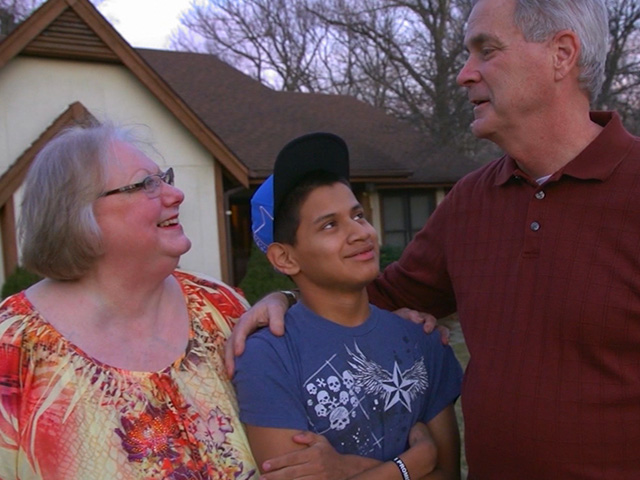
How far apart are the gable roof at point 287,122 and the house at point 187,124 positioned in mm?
41

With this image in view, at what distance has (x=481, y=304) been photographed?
2.30 m

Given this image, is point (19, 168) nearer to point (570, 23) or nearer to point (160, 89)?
point (160, 89)

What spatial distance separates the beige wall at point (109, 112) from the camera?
1023 cm

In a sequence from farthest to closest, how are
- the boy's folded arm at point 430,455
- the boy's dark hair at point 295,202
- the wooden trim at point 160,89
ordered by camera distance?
the wooden trim at point 160,89 < the boy's dark hair at point 295,202 < the boy's folded arm at point 430,455

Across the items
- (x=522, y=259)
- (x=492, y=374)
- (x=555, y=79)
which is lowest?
(x=492, y=374)

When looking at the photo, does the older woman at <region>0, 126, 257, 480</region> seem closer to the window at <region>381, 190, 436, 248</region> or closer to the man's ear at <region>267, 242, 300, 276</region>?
the man's ear at <region>267, 242, 300, 276</region>

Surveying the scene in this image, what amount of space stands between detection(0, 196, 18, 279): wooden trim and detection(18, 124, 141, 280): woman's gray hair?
8.65 m

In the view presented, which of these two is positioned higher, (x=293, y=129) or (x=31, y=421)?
(x=293, y=129)

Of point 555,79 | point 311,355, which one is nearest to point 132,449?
point 311,355

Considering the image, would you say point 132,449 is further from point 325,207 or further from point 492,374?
point 492,374

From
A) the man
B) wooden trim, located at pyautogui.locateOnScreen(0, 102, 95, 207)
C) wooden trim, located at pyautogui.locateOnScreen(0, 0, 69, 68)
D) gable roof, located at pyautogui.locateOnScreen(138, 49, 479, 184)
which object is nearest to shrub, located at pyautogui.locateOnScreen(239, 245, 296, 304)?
gable roof, located at pyautogui.locateOnScreen(138, 49, 479, 184)

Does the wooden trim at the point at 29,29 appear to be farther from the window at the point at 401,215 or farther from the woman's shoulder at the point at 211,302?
the window at the point at 401,215

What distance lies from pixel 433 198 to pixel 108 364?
1625 centimetres

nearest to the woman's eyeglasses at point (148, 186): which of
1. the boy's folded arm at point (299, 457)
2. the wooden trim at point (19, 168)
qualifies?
the boy's folded arm at point (299, 457)
